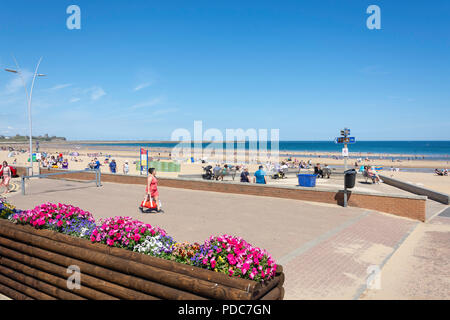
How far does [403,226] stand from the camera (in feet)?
31.6

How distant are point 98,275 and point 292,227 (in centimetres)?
645

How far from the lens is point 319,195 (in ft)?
42.1

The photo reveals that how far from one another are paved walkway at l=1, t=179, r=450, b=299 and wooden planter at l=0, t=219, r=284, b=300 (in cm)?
219

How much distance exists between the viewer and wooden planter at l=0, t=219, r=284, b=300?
3.06 meters

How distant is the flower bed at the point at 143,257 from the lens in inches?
122

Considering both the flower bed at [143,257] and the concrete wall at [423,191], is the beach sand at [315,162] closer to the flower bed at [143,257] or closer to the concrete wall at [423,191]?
the concrete wall at [423,191]

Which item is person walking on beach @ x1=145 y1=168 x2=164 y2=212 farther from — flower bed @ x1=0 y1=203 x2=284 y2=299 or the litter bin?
the litter bin

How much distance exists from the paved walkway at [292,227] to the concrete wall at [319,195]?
374mm

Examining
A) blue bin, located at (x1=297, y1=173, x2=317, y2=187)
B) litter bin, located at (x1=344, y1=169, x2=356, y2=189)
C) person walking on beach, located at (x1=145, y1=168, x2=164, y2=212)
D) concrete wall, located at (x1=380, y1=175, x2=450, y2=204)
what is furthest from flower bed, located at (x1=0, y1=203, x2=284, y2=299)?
concrete wall, located at (x1=380, y1=175, x2=450, y2=204)

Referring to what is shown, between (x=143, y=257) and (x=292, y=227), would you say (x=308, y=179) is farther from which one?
(x=143, y=257)

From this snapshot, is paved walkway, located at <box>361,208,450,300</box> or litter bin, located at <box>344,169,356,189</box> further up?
litter bin, located at <box>344,169,356,189</box>

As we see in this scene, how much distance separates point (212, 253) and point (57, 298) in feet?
7.83

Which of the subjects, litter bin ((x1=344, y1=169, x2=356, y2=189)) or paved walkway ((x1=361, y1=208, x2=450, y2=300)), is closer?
paved walkway ((x1=361, y1=208, x2=450, y2=300))
